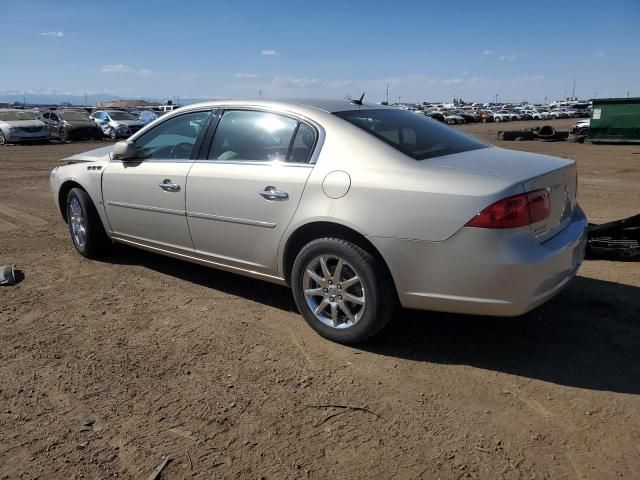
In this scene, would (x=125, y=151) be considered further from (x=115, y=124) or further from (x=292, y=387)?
(x=115, y=124)

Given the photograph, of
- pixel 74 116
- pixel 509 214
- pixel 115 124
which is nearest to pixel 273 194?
pixel 509 214

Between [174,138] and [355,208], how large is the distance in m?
2.05

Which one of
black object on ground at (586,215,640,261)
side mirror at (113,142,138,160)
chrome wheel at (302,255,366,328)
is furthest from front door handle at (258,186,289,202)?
black object on ground at (586,215,640,261)

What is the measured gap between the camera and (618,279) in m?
4.75

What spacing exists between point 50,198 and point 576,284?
27.6 ft

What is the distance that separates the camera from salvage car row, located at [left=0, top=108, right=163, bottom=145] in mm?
22812

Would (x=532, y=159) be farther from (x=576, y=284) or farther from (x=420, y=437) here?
(x=420, y=437)

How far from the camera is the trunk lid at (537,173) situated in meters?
3.08

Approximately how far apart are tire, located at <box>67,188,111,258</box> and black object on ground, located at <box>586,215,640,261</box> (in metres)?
4.78

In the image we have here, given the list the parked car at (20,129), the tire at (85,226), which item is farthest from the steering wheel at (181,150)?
the parked car at (20,129)

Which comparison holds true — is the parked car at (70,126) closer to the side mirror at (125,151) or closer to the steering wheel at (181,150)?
the side mirror at (125,151)

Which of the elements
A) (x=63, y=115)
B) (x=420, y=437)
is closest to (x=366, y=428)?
(x=420, y=437)

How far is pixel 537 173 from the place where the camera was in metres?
3.14

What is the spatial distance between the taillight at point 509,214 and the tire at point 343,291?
691 millimetres
